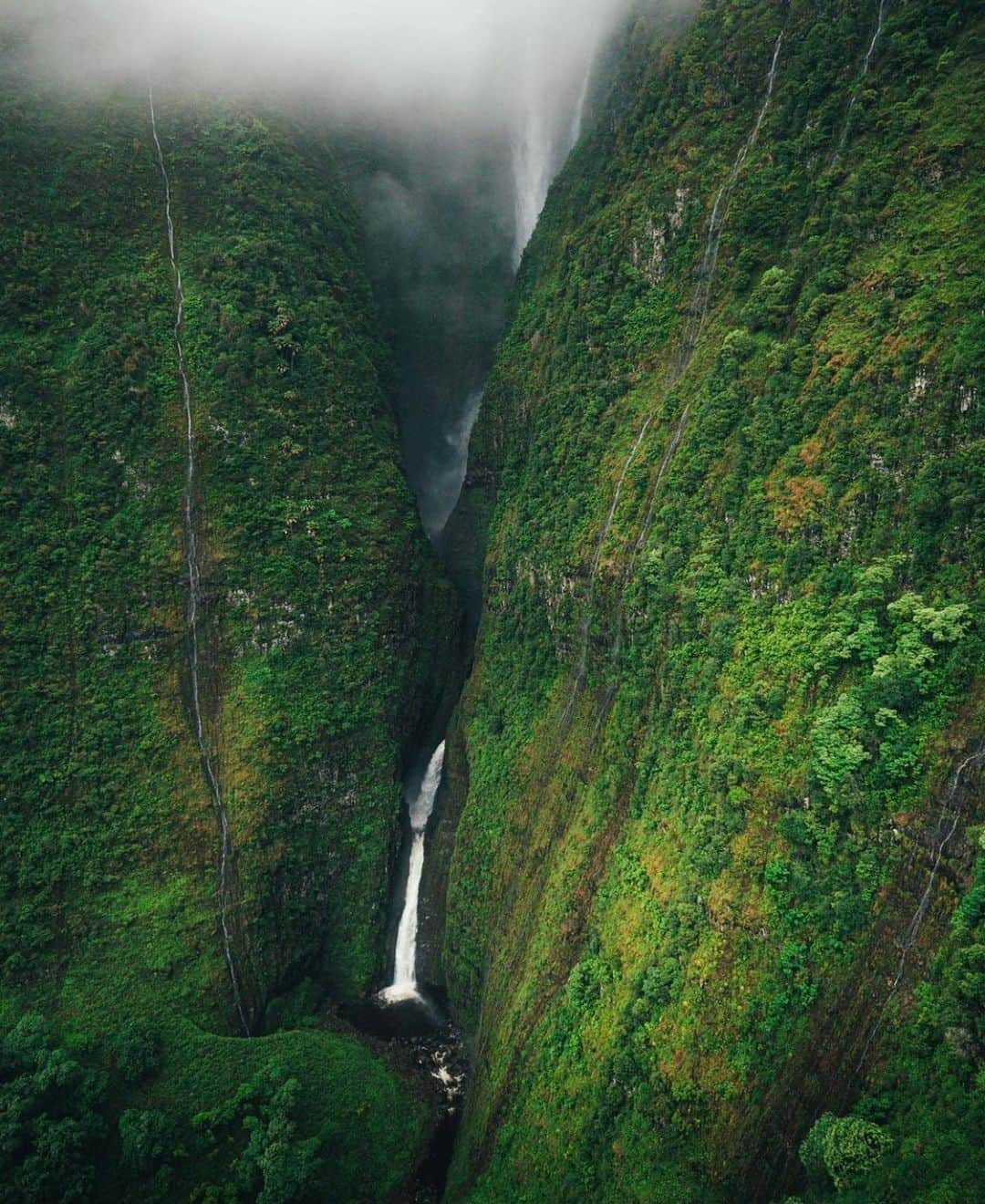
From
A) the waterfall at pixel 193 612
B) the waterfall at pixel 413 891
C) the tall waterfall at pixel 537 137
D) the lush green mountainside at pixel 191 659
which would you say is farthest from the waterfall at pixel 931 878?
the tall waterfall at pixel 537 137

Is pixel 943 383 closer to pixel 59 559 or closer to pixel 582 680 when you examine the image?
pixel 582 680

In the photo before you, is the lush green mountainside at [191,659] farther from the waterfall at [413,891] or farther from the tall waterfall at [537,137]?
the tall waterfall at [537,137]

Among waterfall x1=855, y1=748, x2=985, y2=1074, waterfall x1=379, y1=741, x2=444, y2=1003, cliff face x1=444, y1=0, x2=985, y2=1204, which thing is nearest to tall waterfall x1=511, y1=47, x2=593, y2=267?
cliff face x1=444, y1=0, x2=985, y2=1204

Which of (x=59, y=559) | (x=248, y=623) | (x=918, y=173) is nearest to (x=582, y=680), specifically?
(x=248, y=623)

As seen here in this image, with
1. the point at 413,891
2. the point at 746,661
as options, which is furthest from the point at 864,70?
the point at 413,891

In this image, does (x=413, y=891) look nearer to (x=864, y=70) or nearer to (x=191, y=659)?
(x=191, y=659)

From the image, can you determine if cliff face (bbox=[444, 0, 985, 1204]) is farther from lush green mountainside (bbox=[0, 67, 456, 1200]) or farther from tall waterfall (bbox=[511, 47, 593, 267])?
tall waterfall (bbox=[511, 47, 593, 267])
